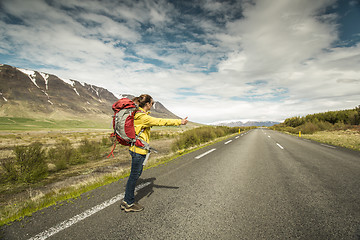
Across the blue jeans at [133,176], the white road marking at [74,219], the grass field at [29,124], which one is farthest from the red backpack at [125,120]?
the grass field at [29,124]

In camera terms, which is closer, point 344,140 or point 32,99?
point 344,140

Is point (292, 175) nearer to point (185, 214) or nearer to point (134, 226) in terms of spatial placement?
point (185, 214)

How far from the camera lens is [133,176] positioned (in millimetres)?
Answer: 2684

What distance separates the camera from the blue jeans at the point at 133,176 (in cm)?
255

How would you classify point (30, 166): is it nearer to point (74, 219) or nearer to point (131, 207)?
point (74, 219)

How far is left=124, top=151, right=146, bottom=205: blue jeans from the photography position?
2551 mm

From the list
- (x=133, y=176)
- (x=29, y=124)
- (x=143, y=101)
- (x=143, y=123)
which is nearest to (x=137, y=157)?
(x=133, y=176)

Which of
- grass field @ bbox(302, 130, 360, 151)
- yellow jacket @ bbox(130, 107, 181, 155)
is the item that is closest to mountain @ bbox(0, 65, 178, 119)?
grass field @ bbox(302, 130, 360, 151)

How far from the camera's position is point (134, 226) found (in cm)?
216

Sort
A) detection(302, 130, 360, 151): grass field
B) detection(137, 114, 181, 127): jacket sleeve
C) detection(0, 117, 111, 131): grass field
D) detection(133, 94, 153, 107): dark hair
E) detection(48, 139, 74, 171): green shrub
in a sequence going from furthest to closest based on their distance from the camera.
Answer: detection(0, 117, 111, 131): grass field, detection(302, 130, 360, 151): grass field, detection(48, 139, 74, 171): green shrub, detection(133, 94, 153, 107): dark hair, detection(137, 114, 181, 127): jacket sleeve

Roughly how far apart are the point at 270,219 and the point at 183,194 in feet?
5.20

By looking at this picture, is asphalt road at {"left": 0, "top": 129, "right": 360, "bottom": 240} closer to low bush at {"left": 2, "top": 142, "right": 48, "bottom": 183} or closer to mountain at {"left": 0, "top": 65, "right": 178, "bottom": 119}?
low bush at {"left": 2, "top": 142, "right": 48, "bottom": 183}

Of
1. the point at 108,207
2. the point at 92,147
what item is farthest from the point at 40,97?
the point at 108,207

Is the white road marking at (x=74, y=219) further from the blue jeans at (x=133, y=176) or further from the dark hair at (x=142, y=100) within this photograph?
the dark hair at (x=142, y=100)
